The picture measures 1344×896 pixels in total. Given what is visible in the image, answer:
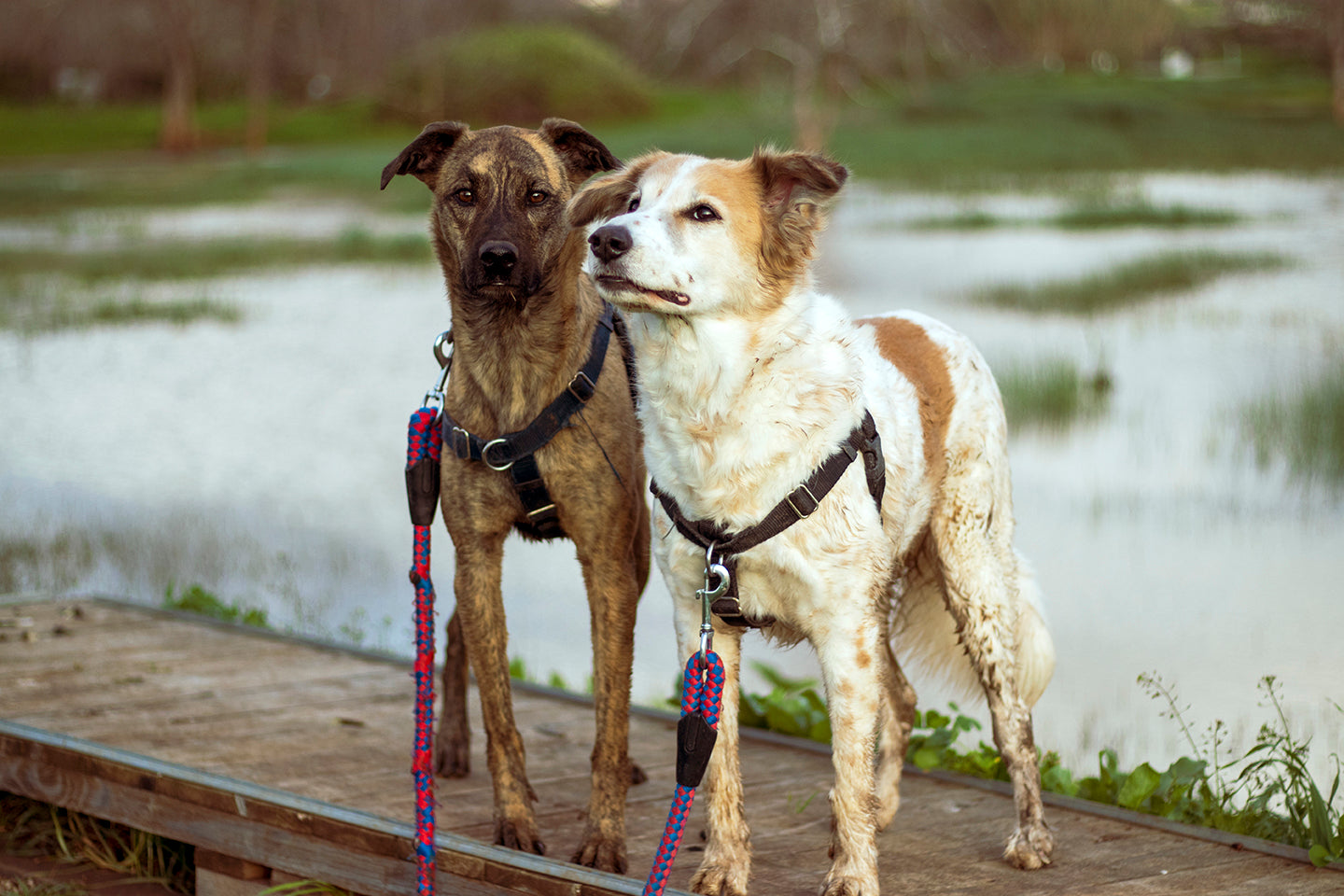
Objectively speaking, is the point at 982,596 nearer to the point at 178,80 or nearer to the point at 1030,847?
the point at 1030,847

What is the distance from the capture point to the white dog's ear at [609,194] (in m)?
2.96

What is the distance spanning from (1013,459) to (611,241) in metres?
5.74

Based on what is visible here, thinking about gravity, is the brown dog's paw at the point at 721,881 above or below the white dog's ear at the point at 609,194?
below

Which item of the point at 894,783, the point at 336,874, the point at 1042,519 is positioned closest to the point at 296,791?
the point at 336,874

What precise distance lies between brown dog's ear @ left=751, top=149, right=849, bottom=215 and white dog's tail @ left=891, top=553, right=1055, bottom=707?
1.21 metres

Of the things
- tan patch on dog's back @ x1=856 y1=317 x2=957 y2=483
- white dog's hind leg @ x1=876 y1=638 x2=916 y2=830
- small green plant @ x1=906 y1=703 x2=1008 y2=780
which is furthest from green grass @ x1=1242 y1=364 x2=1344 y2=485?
tan patch on dog's back @ x1=856 y1=317 x2=957 y2=483

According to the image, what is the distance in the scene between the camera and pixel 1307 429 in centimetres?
745

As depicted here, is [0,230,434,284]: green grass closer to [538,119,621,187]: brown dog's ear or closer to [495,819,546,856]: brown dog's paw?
[538,119,621,187]: brown dog's ear

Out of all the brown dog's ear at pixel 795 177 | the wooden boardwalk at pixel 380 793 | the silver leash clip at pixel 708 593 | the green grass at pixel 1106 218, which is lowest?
the wooden boardwalk at pixel 380 793

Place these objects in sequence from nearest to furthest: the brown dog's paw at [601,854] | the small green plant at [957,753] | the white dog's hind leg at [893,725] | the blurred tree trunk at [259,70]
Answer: the brown dog's paw at [601,854] < the white dog's hind leg at [893,725] < the small green plant at [957,753] < the blurred tree trunk at [259,70]

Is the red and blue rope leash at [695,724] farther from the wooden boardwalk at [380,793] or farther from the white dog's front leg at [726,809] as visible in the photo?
the wooden boardwalk at [380,793]

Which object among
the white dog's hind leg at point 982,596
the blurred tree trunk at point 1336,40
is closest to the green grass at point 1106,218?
the blurred tree trunk at point 1336,40

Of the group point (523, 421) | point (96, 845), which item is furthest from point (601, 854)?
Result: point (96, 845)

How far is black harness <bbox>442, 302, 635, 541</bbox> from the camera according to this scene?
335 centimetres
